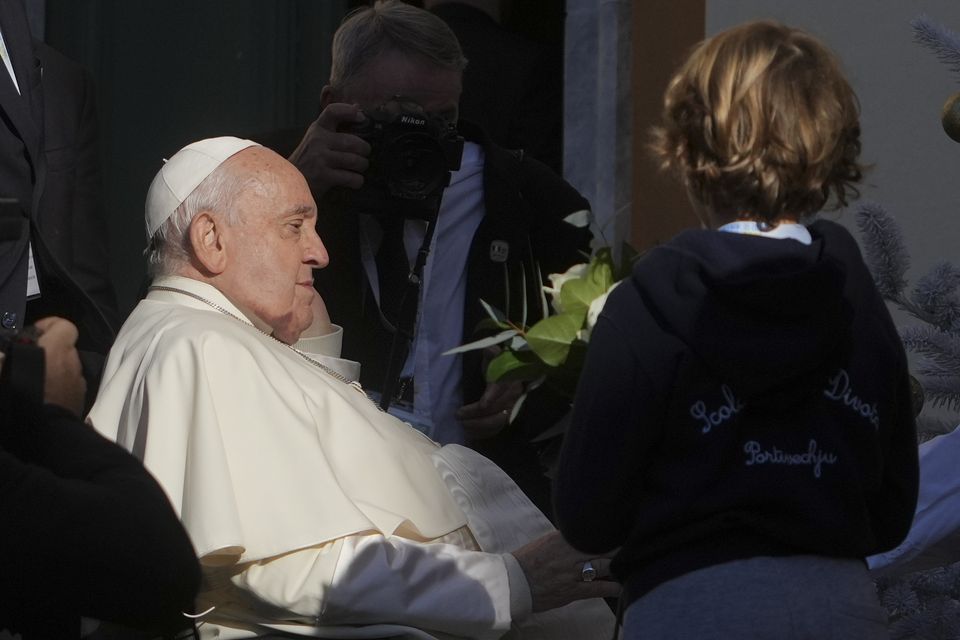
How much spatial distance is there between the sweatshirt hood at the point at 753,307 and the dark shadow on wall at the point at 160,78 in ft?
12.6

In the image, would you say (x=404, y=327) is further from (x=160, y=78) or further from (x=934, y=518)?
(x=160, y=78)

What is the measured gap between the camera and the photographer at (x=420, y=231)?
156 inches

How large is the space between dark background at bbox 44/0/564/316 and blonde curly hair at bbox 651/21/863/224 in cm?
370

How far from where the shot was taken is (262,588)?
3.05 m

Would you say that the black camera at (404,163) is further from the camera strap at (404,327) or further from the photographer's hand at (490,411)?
the photographer's hand at (490,411)

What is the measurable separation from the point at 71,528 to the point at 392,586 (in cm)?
102

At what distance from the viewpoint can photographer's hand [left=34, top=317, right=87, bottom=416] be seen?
238 cm

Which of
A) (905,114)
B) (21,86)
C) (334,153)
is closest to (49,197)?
(21,86)

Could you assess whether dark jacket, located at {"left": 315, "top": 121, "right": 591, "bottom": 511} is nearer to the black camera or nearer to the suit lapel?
the black camera

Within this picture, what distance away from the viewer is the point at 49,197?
397 cm

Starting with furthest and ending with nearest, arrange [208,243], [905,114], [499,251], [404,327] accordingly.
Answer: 1. [905,114]
2. [499,251]
3. [404,327]
4. [208,243]

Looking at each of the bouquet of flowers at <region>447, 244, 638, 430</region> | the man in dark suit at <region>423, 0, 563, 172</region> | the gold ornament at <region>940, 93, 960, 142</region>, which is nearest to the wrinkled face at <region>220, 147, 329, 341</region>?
the bouquet of flowers at <region>447, 244, 638, 430</region>

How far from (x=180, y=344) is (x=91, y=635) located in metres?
0.59

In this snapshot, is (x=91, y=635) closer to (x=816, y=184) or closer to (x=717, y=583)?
(x=717, y=583)
